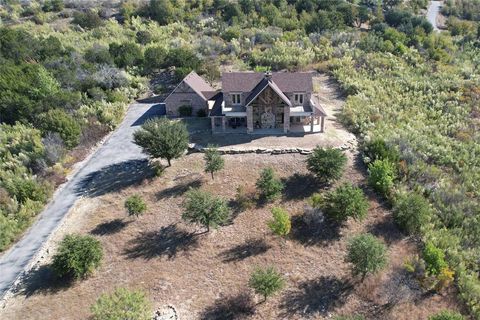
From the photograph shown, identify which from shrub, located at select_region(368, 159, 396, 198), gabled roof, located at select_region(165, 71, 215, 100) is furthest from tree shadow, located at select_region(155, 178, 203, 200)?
shrub, located at select_region(368, 159, 396, 198)

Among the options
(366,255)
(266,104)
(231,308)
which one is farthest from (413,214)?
(266,104)

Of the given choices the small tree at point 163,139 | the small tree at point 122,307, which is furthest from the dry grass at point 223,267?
the small tree at point 163,139

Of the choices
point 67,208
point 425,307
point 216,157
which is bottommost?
point 425,307

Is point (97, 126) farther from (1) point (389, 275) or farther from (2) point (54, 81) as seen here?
(1) point (389, 275)

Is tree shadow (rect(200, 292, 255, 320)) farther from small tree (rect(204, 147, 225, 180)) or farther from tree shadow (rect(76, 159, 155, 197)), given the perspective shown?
tree shadow (rect(76, 159, 155, 197))

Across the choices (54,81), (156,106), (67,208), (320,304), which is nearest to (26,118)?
(54,81)
